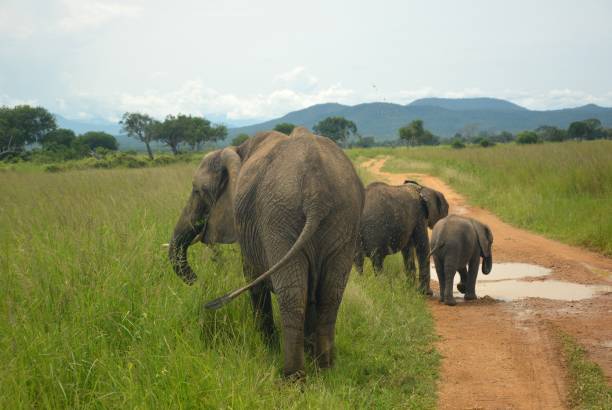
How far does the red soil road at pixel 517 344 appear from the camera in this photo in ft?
13.8

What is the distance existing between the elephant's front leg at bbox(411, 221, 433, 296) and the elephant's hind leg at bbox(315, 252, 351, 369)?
4.37 m

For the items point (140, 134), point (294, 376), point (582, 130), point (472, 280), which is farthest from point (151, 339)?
point (582, 130)

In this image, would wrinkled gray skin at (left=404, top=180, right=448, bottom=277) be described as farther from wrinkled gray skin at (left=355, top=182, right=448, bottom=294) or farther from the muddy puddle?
the muddy puddle

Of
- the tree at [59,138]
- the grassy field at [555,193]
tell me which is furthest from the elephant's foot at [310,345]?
the tree at [59,138]

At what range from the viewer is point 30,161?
19.8 metres

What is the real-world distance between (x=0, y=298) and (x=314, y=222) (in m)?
2.28

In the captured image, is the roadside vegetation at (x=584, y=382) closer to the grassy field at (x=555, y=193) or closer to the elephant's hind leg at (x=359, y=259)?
the elephant's hind leg at (x=359, y=259)

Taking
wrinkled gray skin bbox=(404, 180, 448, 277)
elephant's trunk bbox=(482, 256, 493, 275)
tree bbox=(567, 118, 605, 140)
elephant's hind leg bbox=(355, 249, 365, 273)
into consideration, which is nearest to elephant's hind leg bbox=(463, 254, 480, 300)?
elephant's trunk bbox=(482, 256, 493, 275)

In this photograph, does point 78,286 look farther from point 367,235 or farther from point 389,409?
point 367,235

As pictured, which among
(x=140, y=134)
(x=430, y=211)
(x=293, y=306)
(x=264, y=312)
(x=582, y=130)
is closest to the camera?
(x=293, y=306)

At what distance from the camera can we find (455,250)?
7328 mm

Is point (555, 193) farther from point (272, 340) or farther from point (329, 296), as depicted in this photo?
point (329, 296)

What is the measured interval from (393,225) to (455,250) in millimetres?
934

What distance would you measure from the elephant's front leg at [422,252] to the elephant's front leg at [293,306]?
4690 mm
